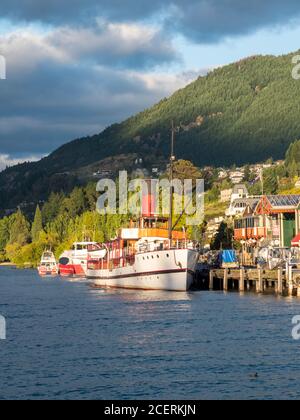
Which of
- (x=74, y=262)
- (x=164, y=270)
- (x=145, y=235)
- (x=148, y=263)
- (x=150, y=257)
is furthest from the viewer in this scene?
(x=74, y=262)

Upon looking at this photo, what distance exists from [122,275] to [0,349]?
191 ft

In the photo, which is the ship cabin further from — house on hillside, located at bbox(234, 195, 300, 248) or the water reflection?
house on hillside, located at bbox(234, 195, 300, 248)

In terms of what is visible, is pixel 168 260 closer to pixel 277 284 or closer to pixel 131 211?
pixel 277 284

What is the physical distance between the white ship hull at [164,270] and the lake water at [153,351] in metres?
11.0

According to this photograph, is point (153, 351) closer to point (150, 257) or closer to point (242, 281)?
point (242, 281)

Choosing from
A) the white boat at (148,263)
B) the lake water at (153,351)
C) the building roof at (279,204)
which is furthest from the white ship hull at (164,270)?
the building roof at (279,204)

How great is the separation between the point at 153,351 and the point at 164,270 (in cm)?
4596

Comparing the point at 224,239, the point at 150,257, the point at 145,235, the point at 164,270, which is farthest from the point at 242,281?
the point at 224,239

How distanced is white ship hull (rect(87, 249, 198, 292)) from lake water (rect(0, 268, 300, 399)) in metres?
11.0

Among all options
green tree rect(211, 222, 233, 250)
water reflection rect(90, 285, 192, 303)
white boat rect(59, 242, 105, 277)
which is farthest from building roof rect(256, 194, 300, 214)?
white boat rect(59, 242, 105, 277)

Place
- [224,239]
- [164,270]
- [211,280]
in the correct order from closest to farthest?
[164,270], [211,280], [224,239]

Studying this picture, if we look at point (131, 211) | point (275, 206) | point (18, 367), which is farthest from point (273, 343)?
point (131, 211)

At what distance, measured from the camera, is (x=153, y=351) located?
54781 millimetres
